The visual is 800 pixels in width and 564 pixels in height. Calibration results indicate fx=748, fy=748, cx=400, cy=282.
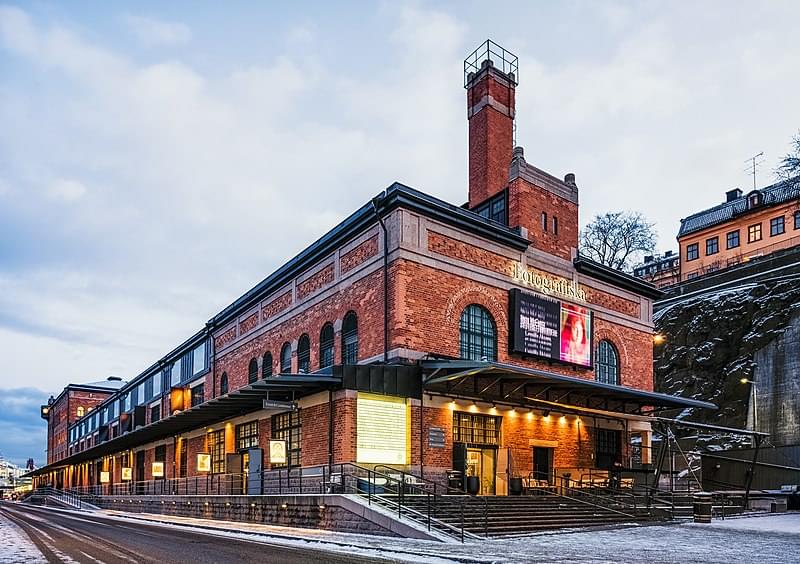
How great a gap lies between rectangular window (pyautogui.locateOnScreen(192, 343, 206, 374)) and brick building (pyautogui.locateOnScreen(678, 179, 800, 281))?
4224 cm

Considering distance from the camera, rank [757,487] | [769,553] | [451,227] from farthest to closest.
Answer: [757,487]
[451,227]
[769,553]

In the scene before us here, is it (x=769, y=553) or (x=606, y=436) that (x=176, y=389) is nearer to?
(x=606, y=436)

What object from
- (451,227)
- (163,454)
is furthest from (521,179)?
(163,454)

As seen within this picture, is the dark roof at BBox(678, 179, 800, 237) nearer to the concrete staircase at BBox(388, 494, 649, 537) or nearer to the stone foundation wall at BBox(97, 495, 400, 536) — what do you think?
the concrete staircase at BBox(388, 494, 649, 537)

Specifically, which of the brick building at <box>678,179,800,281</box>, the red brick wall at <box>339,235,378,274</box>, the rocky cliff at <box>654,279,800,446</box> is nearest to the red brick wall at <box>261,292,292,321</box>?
the red brick wall at <box>339,235,378,274</box>

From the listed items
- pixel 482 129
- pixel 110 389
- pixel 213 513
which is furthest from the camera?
pixel 110 389

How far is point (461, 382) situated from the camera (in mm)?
25172

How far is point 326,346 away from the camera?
29.1m

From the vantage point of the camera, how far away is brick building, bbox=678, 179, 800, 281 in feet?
213

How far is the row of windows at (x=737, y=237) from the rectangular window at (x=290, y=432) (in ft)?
170

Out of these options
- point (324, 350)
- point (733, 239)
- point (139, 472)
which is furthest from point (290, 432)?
point (733, 239)

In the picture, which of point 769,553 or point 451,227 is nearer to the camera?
point 769,553

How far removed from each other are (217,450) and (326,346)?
854cm

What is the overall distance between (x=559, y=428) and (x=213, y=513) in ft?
44.8
